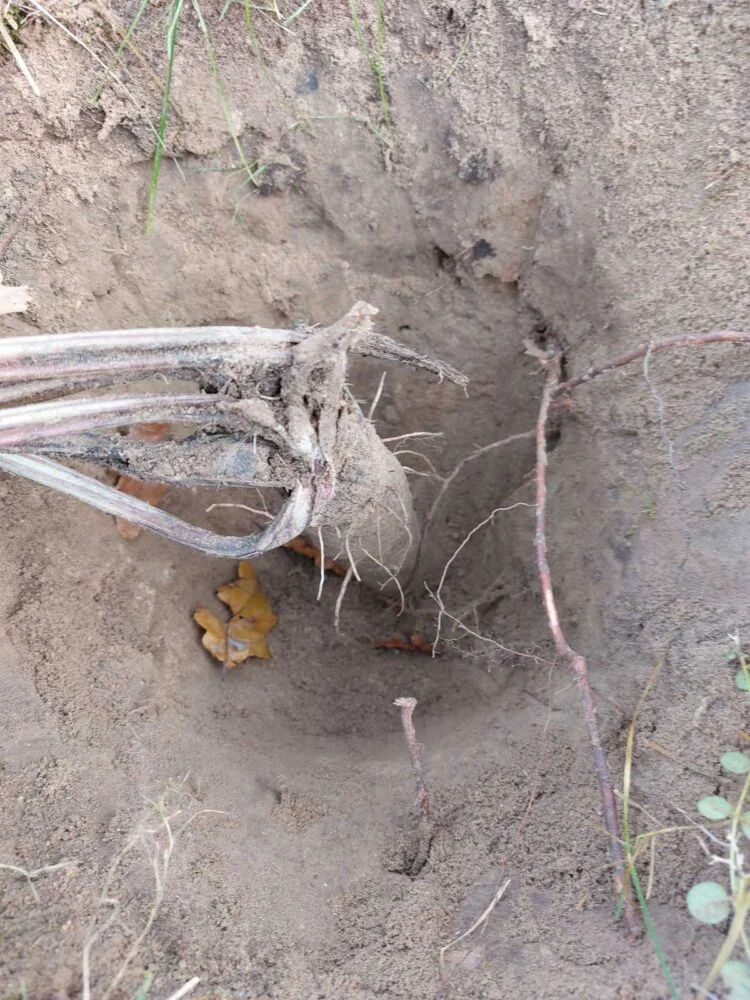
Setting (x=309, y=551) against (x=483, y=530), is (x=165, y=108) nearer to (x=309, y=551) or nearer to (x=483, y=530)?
(x=309, y=551)

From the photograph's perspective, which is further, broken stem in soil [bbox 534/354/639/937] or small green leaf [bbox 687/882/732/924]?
broken stem in soil [bbox 534/354/639/937]

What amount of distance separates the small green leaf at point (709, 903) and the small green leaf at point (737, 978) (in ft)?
0.17

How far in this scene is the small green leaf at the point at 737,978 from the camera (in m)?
0.91

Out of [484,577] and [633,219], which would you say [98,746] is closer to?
[484,577]

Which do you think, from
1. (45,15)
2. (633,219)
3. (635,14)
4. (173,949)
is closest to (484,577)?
(633,219)

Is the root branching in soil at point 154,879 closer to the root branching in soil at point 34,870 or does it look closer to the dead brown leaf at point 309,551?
the root branching in soil at point 34,870

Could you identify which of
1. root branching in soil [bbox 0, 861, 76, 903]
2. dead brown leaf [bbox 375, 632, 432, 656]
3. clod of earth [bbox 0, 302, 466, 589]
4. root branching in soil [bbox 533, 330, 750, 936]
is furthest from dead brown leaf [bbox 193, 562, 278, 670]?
root branching in soil [bbox 533, 330, 750, 936]

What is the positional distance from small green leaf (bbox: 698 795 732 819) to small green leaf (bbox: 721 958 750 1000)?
7.2 inches

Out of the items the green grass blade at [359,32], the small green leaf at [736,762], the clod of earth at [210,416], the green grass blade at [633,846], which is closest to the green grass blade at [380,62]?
the green grass blade at [359,32]

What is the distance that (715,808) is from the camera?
1050mm

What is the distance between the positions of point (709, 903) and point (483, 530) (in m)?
1.16

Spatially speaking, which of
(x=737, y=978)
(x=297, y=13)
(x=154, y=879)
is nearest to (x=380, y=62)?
(x=297, y=13)

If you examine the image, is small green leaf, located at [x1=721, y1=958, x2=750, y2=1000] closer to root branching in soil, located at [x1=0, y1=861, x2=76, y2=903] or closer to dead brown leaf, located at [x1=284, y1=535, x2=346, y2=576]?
root branching in soil, located at [x1=0, y1=861, x2=76, y2=903]

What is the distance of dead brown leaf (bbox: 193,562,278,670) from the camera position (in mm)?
1830
